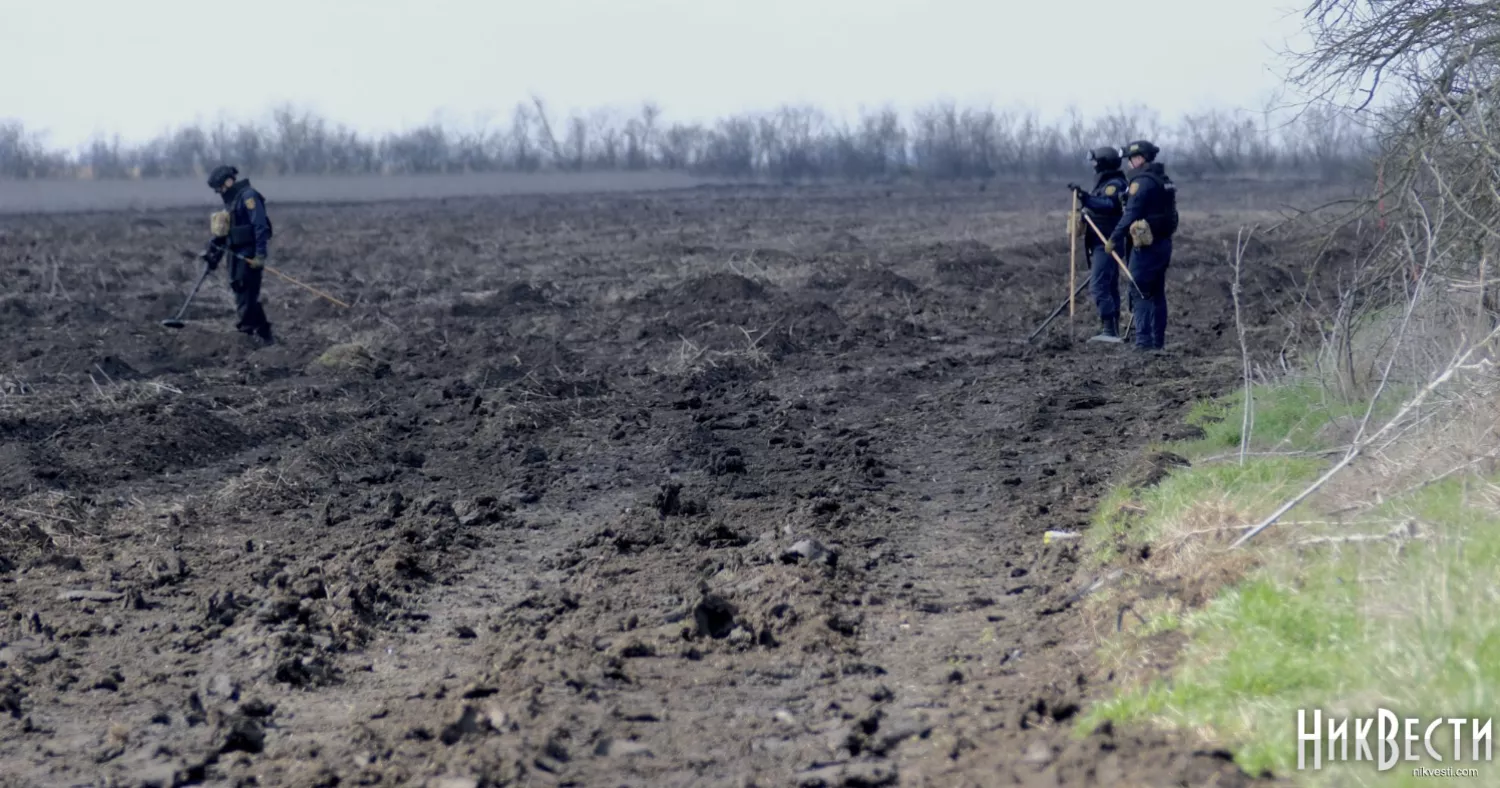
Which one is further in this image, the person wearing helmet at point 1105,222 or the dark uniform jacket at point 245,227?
the dark uniform jacket at point 245,227

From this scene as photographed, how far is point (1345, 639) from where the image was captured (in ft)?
15.3

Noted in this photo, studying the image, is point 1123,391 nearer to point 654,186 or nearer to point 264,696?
point 264,696

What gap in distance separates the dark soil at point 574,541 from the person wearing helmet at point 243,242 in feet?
1.77

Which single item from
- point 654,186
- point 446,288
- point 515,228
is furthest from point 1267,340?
point 654,186

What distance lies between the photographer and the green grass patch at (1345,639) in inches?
158

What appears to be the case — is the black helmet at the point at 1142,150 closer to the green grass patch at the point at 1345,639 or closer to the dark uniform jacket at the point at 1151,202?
the dark uniform jacket at the point at 1151,202

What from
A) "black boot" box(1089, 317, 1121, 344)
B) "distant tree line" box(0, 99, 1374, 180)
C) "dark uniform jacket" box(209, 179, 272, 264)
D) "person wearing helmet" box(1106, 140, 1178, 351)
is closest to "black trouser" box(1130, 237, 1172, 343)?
"person wearing helmet" box(1106, 140, 1178, 351)

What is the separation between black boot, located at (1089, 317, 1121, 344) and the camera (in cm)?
1393

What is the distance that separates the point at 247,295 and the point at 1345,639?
511 inches

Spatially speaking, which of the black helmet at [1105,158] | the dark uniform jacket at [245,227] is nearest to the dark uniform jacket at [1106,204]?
the black helmet at [1105,158]

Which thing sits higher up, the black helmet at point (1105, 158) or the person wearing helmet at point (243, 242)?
the black helmet at point (1105, 158)

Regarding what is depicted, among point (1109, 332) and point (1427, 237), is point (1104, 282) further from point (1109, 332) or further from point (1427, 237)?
point (1427, 237)

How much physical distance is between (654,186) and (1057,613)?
77.3 m

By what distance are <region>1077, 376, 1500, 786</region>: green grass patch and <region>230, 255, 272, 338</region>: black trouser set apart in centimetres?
1129
